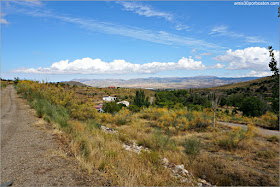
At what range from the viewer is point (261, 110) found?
25.0 m

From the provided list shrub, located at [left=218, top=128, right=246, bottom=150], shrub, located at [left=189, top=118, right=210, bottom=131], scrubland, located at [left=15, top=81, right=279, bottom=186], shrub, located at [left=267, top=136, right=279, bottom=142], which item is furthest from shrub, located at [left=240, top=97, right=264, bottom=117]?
shrub, located at [left=218, top=128, right=246, bottom=150]

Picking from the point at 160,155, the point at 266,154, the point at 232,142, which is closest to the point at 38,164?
the point at 160,155

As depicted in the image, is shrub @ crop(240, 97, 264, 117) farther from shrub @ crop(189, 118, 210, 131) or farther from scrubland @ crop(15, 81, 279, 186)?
scrubland @ crop(15, 81, 279, 186)

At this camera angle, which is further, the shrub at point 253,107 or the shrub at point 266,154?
the shrub at point 253,107

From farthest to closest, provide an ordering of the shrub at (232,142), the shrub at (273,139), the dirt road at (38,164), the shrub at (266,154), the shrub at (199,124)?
the shrub at (199,124) < the shrub at (273,139) < the shrub at (232,142) < the shrub at (266,154) < the dirt road at (38,164)

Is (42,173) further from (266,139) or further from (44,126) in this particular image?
(266,139)

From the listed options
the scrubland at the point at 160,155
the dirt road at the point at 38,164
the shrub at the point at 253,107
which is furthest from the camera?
the shrub at the point at 253,107

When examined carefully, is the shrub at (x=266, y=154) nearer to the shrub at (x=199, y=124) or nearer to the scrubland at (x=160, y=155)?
the scrubland at (x=160, y=155)

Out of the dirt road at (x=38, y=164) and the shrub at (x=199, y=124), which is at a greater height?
the dirt road at (x=38, y=164)

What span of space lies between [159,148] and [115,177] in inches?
198

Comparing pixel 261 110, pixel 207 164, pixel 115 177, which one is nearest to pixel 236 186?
pixel 207 164

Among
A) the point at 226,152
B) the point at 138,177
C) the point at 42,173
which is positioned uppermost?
the point at 42,173

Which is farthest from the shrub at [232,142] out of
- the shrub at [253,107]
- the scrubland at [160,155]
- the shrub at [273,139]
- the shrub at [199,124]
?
the shrub at [253,107]

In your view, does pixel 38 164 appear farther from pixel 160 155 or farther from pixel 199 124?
pixel 199 124
